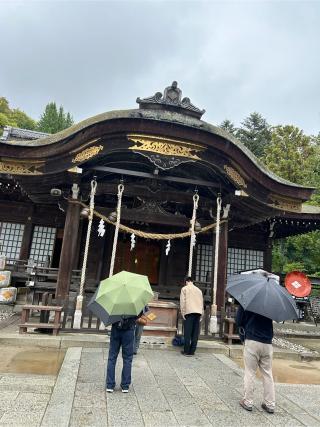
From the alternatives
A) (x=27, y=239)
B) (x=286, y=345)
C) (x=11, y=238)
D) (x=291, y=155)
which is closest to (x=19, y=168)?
(x=27, y=239)

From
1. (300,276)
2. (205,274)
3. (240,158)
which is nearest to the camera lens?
(240,158)

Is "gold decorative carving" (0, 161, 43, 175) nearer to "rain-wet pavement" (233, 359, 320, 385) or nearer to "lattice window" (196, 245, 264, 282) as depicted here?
"rain-wet pavement" (233, 359, 320, 385)

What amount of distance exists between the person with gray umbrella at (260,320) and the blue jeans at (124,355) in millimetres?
1439

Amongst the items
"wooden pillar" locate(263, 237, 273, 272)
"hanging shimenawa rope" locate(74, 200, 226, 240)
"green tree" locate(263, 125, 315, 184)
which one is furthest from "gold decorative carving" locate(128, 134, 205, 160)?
"green tree" locate(263, 125, 315, 184)

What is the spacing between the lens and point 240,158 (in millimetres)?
9148

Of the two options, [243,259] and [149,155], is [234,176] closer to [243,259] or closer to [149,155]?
[149,155]

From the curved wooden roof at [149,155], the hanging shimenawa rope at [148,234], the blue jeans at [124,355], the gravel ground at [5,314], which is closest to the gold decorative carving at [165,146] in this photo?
the curved wooden roof at [149,155]

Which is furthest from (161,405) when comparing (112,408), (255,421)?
(255,421)

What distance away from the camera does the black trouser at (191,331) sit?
22.7 ft

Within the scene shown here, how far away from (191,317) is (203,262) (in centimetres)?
716

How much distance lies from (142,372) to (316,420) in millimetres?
2555

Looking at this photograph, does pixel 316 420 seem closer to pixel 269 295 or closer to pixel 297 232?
pixel 269 295

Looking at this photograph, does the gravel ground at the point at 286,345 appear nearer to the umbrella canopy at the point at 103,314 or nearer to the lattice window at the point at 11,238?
the umbrella canopy at the point at 103,314

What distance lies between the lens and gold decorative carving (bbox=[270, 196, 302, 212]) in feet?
33.1
